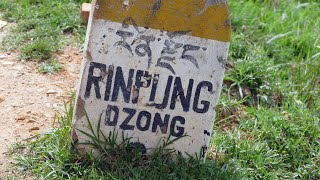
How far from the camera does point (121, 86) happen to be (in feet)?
10.2

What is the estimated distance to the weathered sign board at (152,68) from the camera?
3.02m

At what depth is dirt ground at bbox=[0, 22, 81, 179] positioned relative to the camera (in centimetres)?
341

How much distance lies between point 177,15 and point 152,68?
0.29m

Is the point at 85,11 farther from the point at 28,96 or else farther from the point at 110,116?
the point at 110,116

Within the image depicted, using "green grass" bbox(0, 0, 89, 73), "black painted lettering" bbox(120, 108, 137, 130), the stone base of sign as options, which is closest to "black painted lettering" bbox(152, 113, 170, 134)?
"black painted lettering" bbox(120, 108, 137, 130)

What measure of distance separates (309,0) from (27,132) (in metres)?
3.71

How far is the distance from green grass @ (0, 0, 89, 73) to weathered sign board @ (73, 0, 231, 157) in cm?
109

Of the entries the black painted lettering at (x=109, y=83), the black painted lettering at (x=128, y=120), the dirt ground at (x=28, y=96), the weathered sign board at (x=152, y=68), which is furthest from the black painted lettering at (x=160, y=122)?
the dirt ground at (x=28, y=96)

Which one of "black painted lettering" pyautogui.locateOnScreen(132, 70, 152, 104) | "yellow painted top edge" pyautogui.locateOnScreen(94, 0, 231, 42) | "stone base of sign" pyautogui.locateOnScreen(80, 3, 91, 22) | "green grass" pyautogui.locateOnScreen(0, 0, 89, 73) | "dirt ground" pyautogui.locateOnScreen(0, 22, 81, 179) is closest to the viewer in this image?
"yellow painted top edge" pyautogui.locateOnScreen(94, 0, 231, 42)

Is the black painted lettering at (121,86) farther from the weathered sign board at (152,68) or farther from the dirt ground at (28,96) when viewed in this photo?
the dirt ground at (28,96)

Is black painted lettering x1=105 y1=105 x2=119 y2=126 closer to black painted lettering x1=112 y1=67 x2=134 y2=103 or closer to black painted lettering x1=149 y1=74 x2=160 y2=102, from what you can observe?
black painted lettering x1=112 y1=67 x2=134 y2=103

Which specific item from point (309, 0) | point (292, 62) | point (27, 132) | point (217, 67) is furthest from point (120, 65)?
point (309, 0)

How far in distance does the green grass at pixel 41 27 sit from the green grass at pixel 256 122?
3.42ft

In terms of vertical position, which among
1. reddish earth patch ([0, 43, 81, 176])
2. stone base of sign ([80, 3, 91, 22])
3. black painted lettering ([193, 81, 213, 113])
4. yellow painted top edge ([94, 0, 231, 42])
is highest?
yellow painted top edge ([94, 0, 231, 42])
